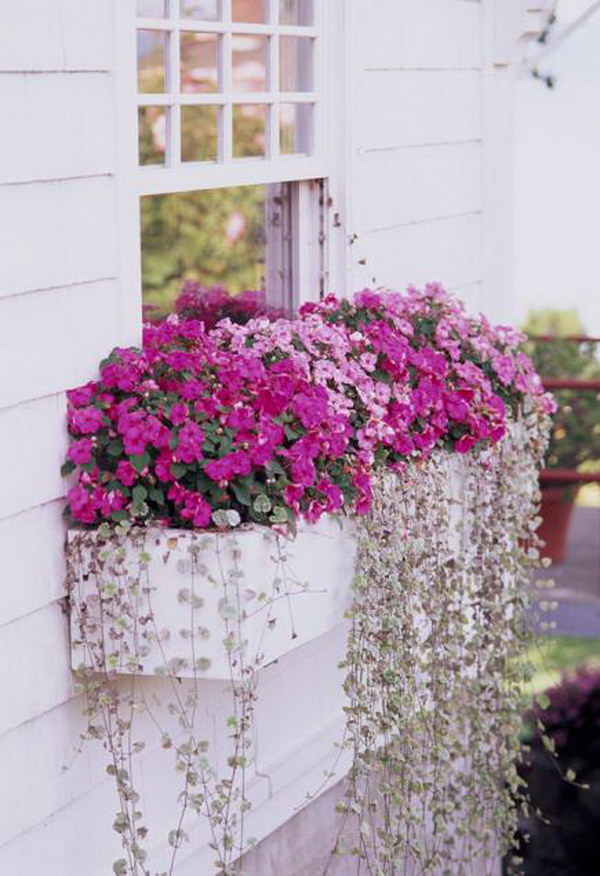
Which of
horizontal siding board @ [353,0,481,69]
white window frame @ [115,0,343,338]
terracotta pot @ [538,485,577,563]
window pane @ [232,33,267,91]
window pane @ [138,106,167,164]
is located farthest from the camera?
terracotta pot @ [538,485,577,563]

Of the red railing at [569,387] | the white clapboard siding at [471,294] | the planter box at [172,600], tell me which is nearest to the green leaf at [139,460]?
the planter box at [172,600]

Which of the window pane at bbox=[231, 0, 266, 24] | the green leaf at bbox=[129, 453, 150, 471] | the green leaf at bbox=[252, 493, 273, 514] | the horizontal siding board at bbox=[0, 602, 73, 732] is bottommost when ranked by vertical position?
the horizontal siding board at bbox=[0, 602, 73, 732]

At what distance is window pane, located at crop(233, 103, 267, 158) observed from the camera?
3.57m

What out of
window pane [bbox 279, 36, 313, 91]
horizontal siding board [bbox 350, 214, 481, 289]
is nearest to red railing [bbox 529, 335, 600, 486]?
horizontal siding board [bbox 350, 214, 481, 289]

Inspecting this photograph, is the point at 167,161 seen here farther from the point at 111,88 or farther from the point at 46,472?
the point at 46,472

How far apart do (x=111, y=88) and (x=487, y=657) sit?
1890mm

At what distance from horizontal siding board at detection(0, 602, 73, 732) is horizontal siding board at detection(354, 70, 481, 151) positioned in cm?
155

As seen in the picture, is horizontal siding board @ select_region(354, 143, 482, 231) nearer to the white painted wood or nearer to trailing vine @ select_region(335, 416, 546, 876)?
the white painted wood

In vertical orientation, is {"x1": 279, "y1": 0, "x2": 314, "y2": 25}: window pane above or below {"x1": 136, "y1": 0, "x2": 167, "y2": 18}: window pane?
above

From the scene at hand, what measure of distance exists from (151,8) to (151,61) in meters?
0.10

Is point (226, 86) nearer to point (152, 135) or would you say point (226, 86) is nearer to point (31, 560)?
point (152, 135)

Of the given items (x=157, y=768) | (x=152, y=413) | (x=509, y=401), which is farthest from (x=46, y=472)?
(x=509, y=401)

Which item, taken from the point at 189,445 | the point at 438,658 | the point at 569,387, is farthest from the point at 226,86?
the point at 569,387

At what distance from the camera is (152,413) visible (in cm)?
294
